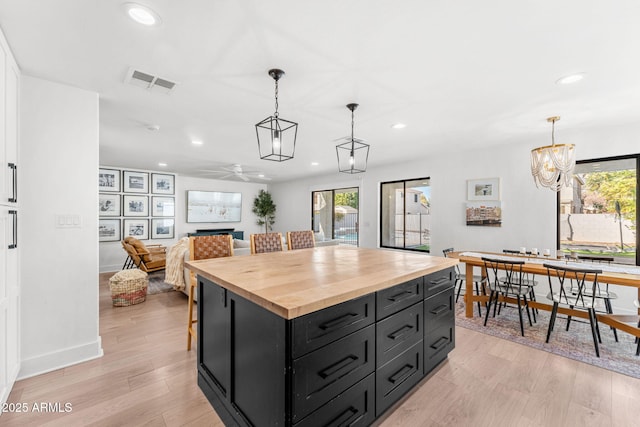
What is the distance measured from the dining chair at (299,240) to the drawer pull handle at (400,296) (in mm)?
1876

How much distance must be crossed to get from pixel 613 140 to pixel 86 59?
5.77m

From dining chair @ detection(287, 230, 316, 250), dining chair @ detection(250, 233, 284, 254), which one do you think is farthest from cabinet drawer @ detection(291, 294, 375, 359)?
dining chair @ detection(287, 230, 316, 250)

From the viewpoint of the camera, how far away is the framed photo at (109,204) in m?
6.37

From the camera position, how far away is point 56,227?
7.68ft

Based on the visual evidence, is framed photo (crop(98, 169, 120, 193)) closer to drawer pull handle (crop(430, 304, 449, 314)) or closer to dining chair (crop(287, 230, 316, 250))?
dining chair (crop(287, 230, 316, 250))

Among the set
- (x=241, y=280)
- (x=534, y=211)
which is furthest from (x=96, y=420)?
(x=534, y=211)

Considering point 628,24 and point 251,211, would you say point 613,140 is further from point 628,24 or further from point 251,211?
point 251,211

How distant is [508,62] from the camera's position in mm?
2074

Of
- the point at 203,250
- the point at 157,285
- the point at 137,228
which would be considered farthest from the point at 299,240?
the point at 137,228

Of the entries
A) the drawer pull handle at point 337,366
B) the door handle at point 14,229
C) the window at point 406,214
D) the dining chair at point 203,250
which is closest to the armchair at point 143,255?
the dining chair at point 203,250

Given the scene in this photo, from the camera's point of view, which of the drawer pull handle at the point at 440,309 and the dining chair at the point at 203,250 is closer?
the drawer pull handle at the point at 440,309

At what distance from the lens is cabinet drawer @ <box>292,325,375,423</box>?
1215 mm

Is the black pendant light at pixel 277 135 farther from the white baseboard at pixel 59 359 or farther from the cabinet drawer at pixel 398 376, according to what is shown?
the white baseboard at pixel 59 359

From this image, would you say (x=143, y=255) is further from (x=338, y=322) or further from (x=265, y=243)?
(x=338, y=322)
